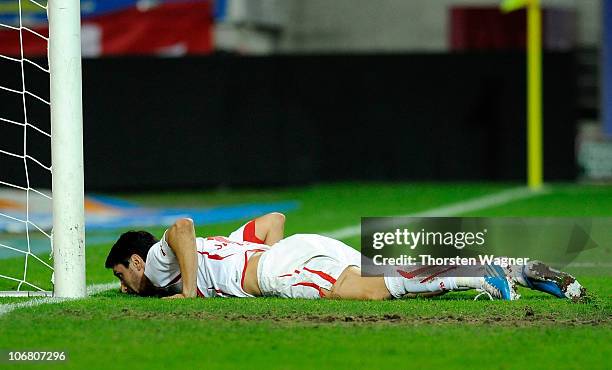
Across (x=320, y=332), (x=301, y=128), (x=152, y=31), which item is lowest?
(x=320, y=332)

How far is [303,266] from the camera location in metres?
7.42

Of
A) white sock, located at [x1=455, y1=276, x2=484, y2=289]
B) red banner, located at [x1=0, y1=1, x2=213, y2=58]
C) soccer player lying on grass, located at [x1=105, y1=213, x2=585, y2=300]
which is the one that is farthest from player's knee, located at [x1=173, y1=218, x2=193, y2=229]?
red banner, located at [x1=0, y1=1, x2=213, y2=58]

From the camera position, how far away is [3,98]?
17.3m

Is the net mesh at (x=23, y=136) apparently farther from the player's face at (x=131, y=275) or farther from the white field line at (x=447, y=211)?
the player's face at (x=131, y=275)

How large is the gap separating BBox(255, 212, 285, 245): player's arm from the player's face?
0.81 metres

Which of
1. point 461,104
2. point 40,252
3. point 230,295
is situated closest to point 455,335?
point 230,295

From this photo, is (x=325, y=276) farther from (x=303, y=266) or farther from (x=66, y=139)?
(x=66, y=139)

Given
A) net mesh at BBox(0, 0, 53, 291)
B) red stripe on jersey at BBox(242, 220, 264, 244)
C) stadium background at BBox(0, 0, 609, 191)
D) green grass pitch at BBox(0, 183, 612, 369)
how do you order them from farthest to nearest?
stadium background at BBox(0, 0, 609, 191)
net mesh at BBox(0, 0, 53, 291)
red stripe on jersey at BBox(242, 220, 264, 244)
green grass pitch at BBox(0, 183, 612, 369)

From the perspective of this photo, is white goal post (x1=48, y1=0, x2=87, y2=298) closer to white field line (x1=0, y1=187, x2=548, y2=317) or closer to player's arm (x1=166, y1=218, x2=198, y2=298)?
white field line (x1=0, y1=187, x2=548, y2=317)

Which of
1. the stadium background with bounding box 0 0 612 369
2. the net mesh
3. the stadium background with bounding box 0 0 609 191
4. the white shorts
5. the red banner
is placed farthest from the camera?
the red banner

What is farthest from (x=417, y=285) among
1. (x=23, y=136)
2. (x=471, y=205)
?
(x=23, y=136)

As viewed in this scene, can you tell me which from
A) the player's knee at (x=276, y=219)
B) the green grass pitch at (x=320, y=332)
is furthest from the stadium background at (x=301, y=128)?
the green grass pitch at (x=320, y=332)

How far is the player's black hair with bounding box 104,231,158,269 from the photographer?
24.7 feet

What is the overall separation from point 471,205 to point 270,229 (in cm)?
798
